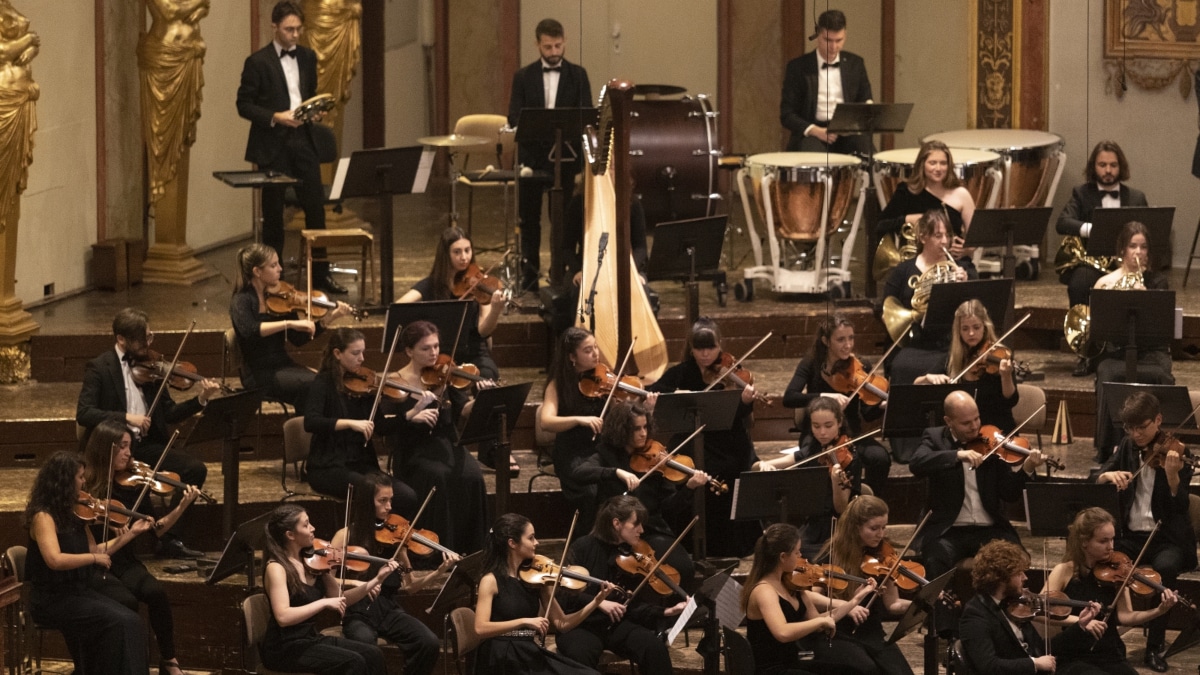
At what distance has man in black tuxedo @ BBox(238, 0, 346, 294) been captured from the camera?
1053cm

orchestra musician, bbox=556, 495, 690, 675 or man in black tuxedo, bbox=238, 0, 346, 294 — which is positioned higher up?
→ man in black tuxedo, bbox=238, 0, 346, 294

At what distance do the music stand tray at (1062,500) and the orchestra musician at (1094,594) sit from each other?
0.16 m

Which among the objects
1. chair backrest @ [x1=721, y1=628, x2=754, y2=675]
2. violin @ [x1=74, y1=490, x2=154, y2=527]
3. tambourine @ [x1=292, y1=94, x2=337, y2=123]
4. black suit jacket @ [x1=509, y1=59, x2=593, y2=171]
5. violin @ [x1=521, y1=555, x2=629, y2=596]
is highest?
black suit jacket @ [x1=509, y1=59, x2=593, y2=171]

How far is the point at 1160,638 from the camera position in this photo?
7.87 metres

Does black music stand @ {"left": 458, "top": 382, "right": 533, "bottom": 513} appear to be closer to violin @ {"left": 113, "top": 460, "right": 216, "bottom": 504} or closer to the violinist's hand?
violin @ {"left": 113, "top": 460, "right": 216, "bottom": 504}

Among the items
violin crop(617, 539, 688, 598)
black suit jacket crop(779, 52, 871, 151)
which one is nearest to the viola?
violin crop(617, 539, 688, 598)

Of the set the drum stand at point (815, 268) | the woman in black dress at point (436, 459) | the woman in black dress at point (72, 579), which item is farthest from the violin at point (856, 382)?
the woman in black dress at point (72, 579)

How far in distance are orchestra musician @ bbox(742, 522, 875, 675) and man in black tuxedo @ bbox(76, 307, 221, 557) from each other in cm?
238

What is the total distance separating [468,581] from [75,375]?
3.00 metres

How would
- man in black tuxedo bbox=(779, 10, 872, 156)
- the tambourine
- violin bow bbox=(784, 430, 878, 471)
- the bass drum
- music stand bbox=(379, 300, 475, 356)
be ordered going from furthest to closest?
1. man in black tuxedo bbox=(779, 10, 872, 156)
2. the bass drum
3. the tambourine
4. music stand bbox=(379, 300, 475, 356)
5. violin bow bbox=(784, 430, 878, 471)

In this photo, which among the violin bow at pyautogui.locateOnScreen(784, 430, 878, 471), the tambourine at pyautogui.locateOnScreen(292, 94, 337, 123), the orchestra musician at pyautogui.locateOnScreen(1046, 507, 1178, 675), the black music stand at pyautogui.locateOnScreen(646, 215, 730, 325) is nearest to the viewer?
the orchestra musician at pyautogui.locateOnScreen(1046, 507, 1178, 675)

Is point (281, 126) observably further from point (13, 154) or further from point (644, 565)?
point (644, 565)

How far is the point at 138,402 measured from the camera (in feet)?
27.6

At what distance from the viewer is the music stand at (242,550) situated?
748cm
